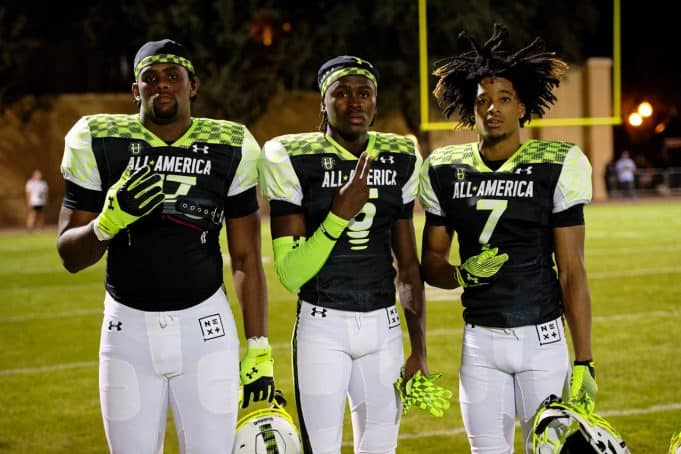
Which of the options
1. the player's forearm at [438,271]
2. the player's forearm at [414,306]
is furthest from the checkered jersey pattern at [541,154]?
the player's forearm at [414,306]

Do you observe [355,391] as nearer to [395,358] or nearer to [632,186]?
[395,358]

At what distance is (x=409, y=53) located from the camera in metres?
26.4

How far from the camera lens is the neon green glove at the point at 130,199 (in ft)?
9.75

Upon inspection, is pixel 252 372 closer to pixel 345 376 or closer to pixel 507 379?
pixel 345 376

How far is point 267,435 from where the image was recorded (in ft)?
11.2

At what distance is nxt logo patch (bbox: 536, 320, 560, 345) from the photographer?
A: 347 cm

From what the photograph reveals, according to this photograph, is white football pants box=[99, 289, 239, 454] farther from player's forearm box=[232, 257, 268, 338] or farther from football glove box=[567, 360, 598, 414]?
football glove box=[567, 360, 598, 414]

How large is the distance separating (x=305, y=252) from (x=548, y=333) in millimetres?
948

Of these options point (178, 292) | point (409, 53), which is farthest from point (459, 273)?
point (409, 53)

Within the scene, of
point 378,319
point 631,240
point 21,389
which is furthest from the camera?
point 631,240

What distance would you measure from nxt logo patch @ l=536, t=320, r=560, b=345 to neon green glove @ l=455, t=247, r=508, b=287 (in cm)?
26

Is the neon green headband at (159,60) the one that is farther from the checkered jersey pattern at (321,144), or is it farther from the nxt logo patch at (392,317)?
the nxt logo patch at (392,317)

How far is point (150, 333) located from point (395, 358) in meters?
0.93

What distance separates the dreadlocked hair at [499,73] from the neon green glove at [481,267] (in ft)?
2.25
